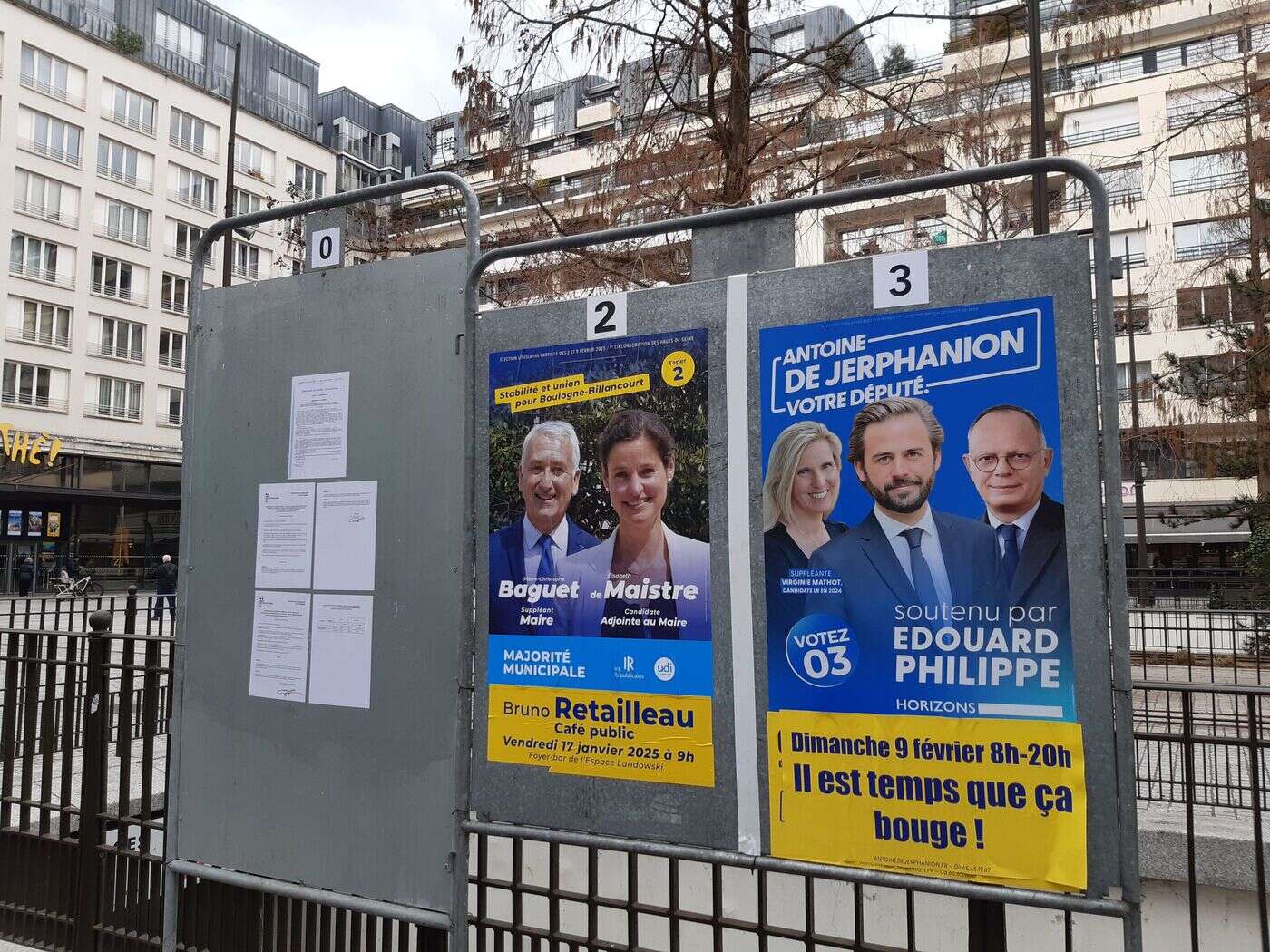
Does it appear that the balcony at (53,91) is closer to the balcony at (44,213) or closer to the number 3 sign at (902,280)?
the balcony at (44,213)

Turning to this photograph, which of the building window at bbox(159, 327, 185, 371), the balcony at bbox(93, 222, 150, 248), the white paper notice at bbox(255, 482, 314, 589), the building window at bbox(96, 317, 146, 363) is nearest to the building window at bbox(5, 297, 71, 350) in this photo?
the building window at bbox(96, 317, 146, 363)

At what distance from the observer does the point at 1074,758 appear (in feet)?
7.07

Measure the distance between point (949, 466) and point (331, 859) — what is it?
2283 mm

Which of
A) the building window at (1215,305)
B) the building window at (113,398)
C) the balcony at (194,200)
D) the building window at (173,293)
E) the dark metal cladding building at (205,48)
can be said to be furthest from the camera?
the balcony at (194,200)

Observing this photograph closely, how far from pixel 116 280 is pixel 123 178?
15.8 ft

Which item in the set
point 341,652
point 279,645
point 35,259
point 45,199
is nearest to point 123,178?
point 45,199

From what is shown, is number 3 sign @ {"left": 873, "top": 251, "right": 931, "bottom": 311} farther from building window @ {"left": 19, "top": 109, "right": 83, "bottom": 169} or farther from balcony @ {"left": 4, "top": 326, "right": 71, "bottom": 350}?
building window @ {"left": 19, "top": 109, "right": 83, "bottom": 169}

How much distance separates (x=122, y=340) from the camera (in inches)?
1708

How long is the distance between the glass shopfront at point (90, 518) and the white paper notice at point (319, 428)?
35.6 meters

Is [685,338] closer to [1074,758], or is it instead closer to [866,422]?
[866,422]

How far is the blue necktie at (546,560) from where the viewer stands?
2777 mm

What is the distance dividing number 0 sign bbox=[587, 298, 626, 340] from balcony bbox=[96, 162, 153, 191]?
157 ft

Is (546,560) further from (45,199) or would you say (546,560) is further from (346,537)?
(45,199)

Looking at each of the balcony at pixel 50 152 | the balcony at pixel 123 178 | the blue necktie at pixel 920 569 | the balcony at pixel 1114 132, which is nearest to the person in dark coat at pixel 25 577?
the balcony at pixel 50 152
